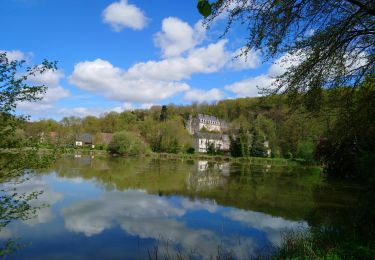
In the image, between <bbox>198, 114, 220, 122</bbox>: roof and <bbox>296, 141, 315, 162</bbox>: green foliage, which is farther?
<bbox>198, 114, 220, 122</bbox>: roof

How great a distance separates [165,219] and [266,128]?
58.6 metres

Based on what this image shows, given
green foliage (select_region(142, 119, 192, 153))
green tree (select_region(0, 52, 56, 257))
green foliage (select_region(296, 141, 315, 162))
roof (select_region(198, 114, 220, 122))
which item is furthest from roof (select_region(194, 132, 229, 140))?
green tree (select_region(0, 52, 56, 257))

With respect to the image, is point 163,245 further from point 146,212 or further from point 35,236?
point 146,212

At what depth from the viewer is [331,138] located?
9648 mm

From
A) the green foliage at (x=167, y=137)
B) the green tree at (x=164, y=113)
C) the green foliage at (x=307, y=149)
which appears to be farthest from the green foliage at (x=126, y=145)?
the green tree at (x=164, y=113)

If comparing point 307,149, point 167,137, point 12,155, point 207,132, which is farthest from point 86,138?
point 12,155

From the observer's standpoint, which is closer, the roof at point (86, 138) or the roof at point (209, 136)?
the roof at point (209, 136)

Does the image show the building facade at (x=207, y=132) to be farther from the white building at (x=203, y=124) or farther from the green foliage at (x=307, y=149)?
the green foliage at (x=307, y=149)

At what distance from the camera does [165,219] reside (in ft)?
44.1

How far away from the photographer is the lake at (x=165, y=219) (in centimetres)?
955

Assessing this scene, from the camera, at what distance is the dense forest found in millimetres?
8352

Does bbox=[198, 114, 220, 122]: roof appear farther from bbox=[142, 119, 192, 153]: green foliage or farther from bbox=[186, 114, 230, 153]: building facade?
bbox=[142, 119, 192, 153]: green foliage

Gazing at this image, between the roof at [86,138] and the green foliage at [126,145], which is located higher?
the roof at [86,138]

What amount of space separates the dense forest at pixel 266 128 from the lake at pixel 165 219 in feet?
8.75
